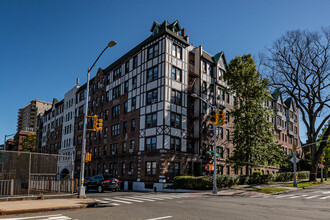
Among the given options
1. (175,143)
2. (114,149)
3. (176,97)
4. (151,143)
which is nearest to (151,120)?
(151,143)

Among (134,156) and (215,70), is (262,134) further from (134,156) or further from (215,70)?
(134,156)

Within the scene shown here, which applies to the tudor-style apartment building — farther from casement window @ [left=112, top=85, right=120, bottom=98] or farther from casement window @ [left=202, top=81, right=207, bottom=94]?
casement window @ [left=112, top=85, right=120, bottom=98]

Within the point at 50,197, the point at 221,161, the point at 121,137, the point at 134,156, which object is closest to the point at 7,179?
the point at 50,197

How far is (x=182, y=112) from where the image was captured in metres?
35.8

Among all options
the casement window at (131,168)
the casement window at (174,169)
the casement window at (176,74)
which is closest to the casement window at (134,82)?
the casement window at (176,74)

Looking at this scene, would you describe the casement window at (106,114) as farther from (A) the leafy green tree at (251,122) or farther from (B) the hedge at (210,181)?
(A) the leafy green tree at (251,122)

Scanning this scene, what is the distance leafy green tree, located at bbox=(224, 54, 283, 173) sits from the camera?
109 ft

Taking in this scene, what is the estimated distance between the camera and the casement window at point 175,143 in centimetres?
3384

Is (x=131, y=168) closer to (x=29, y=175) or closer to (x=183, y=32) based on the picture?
(x=183, y=32)

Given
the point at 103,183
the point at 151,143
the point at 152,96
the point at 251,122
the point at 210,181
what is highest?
the point at 152,96

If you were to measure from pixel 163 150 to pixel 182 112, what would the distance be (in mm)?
6073

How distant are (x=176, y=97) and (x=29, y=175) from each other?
2233cm

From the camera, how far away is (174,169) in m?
33.4

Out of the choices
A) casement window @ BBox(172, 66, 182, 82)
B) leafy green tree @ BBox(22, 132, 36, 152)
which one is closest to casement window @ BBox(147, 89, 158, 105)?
casement window @ BBox(172, 66, 182, 82)
